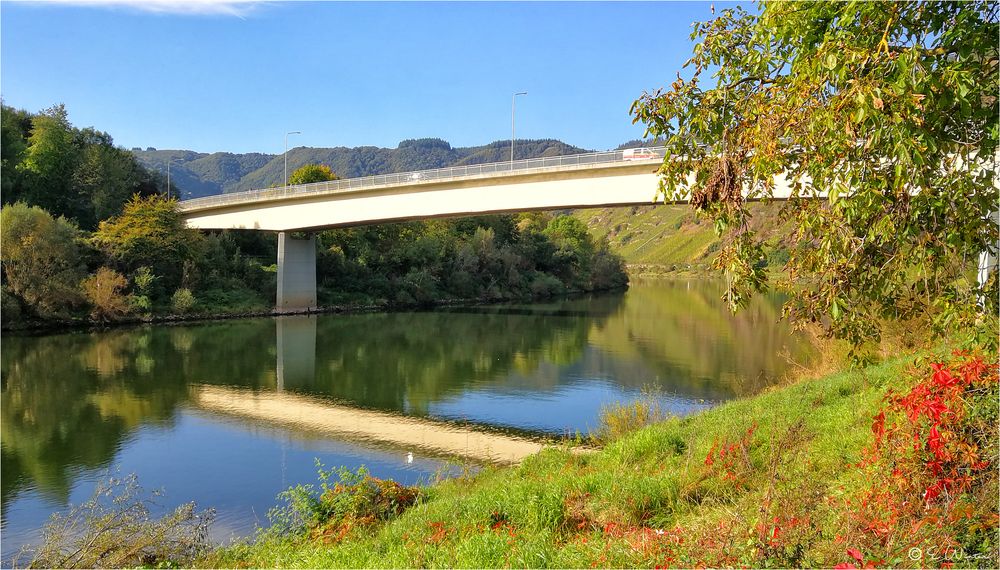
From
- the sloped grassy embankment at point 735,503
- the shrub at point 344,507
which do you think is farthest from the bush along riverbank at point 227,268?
the sloped grassy embankment at point 735,503

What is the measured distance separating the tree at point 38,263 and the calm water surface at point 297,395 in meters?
2.77

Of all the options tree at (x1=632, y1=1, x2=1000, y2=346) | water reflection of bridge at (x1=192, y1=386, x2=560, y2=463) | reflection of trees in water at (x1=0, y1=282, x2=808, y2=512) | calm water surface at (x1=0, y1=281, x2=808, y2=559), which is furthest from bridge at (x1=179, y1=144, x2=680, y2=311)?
tree at (x1=632, y1=1, x2=1000, y2=346)

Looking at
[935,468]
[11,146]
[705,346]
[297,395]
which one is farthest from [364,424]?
[11,146]

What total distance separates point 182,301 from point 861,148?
129 ft

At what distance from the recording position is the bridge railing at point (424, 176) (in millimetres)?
27688

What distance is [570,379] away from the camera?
22312 mm

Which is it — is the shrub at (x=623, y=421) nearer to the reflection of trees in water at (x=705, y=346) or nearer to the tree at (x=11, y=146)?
the reflection of trees in water at (x=705, y=346)

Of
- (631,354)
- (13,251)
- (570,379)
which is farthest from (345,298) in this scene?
(570,379)

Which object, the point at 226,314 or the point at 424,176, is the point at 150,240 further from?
the point at 424,176

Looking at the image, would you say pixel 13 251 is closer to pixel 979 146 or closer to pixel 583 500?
pixel 583 500

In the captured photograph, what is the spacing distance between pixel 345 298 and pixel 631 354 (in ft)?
85.7

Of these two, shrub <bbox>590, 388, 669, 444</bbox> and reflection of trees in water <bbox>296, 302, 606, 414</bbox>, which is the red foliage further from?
reflection of trees in water <bbox>296, 302, 606, 414</bbox>

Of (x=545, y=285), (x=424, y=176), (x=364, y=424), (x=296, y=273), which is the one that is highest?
(x=424, y=176)

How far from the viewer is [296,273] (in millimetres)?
44594
